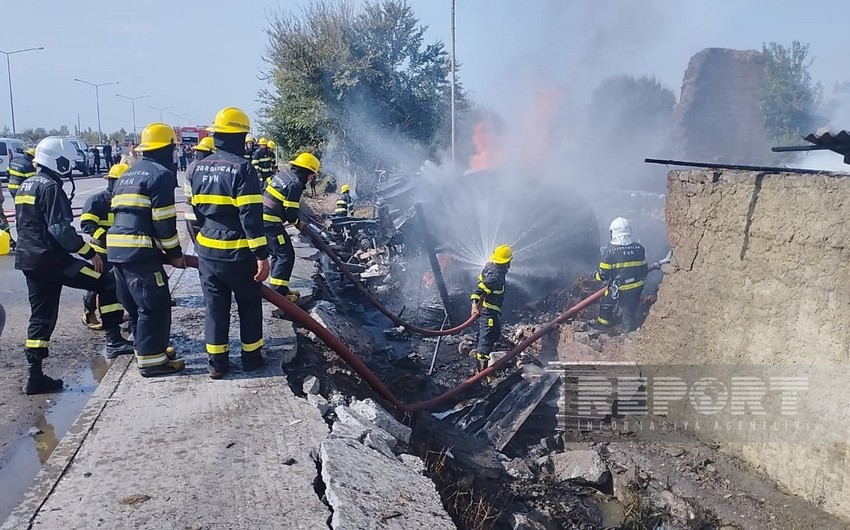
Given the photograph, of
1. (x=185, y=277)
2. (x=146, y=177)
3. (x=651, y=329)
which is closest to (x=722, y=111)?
(x=651, y=329)

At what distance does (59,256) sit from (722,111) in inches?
872

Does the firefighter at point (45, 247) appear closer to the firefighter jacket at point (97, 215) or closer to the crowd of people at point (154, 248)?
the crowd of people at point (154, 248)

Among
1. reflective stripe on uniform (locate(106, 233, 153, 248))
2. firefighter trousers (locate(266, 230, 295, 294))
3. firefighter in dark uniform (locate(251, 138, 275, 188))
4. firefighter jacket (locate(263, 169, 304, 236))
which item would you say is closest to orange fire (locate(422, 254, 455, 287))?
A: firefighter trousers (locate(266, 230, 295, 294))

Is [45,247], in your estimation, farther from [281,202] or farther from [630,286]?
[630,286]

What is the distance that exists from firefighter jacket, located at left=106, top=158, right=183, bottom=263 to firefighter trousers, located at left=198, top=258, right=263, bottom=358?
38 centimetres

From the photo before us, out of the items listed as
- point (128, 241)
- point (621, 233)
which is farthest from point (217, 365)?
point (621, 233)

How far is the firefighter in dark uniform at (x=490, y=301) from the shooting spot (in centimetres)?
700

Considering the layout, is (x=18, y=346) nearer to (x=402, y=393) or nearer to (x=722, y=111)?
(x=402, y=393)

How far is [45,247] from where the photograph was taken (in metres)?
4.52

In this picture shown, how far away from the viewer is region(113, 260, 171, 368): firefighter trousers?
4.30 metres

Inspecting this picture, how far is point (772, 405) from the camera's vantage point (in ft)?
14.0

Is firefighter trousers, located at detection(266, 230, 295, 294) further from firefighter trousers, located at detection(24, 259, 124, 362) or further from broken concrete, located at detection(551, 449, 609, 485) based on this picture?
broken concrete, located at detection(551, 449, 609, 485)

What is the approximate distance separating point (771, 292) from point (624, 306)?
8.73 feet

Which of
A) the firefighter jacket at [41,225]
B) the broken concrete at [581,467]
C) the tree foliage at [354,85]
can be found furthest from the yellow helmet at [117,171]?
the tree foliage at [354,85]
